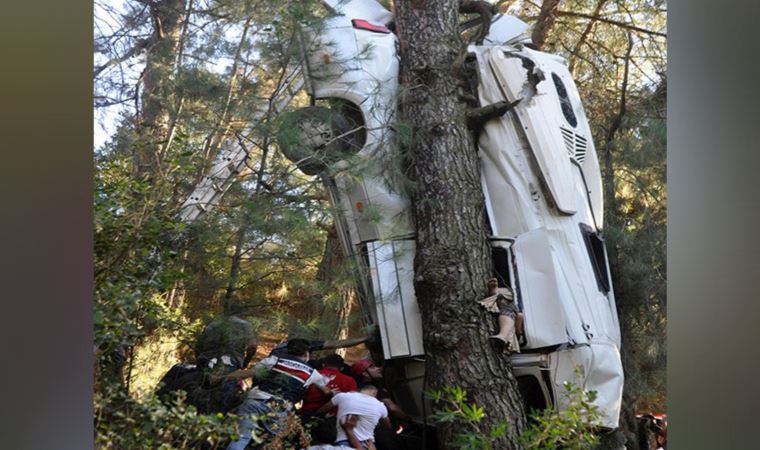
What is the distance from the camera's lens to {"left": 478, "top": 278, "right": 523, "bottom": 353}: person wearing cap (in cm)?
427

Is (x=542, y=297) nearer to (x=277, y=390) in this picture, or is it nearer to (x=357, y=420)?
(x=357, y=420)

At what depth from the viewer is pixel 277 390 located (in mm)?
3971

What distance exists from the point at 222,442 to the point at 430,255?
55.2 inches

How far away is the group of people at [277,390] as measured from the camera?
386 centimetres

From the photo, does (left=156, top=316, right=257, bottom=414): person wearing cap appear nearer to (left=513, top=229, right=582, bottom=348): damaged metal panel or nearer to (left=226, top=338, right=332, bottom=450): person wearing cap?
(left=226, top=338, right=332, bottom=450): person wearing cap

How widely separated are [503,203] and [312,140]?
1.06m

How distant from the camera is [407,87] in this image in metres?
4.62

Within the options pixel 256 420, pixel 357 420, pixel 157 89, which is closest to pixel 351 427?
pixel 357 420

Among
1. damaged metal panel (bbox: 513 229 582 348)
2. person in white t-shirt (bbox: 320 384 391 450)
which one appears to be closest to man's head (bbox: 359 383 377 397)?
person in white t-shirt (bbox: 320 384 391 450)

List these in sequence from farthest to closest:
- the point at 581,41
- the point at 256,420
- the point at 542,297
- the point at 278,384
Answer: the point at 581,41 < the point at 542,297 < the point at 278,384 < the point at 256,420

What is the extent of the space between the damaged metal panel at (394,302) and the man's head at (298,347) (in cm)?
46

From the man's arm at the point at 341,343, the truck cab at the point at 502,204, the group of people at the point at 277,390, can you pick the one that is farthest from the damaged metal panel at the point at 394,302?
the group of people at the point at 277,390

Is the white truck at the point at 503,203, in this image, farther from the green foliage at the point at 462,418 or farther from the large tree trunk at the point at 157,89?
the large tree trunk at the point at 157,89

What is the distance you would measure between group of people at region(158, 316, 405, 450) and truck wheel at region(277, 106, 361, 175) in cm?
84
